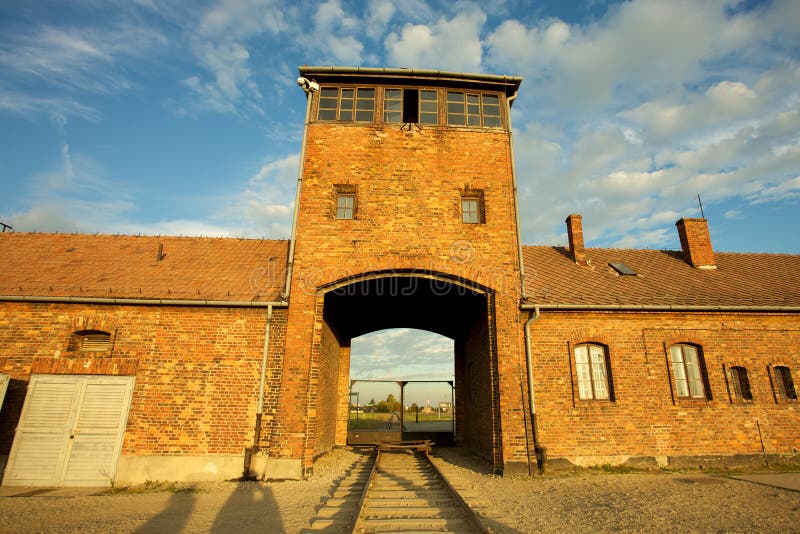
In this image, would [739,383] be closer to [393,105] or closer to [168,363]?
[393,105]

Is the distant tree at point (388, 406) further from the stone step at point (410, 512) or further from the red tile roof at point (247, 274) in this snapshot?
the stone step at point (410, 512)

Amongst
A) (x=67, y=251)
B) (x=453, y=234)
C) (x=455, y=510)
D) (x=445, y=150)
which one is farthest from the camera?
(x=67, y=251)

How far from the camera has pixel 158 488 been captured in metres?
8.66

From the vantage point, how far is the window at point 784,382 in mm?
10891

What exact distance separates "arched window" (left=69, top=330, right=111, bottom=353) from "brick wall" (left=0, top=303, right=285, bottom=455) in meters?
0.19

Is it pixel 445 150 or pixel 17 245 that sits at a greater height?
pixel 445 150

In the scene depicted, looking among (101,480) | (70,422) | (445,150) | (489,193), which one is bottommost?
(101,480)

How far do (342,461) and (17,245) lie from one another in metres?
12.1

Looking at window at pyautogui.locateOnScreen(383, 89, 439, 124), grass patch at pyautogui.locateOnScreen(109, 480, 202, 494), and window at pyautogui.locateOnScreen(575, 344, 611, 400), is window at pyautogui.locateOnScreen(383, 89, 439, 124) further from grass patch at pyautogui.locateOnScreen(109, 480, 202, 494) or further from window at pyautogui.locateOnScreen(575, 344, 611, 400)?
grass patch at pyautogui.locateOnScreen(109, 480, 202, 494)

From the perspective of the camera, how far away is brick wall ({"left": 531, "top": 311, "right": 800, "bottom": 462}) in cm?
1010

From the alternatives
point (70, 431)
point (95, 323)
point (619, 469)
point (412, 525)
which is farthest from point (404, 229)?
point (70, 431)

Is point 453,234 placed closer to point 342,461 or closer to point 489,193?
point 489,193

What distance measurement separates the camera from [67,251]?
12734 millimetres

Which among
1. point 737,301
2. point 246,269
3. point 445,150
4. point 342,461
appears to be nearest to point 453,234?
point 445,150
